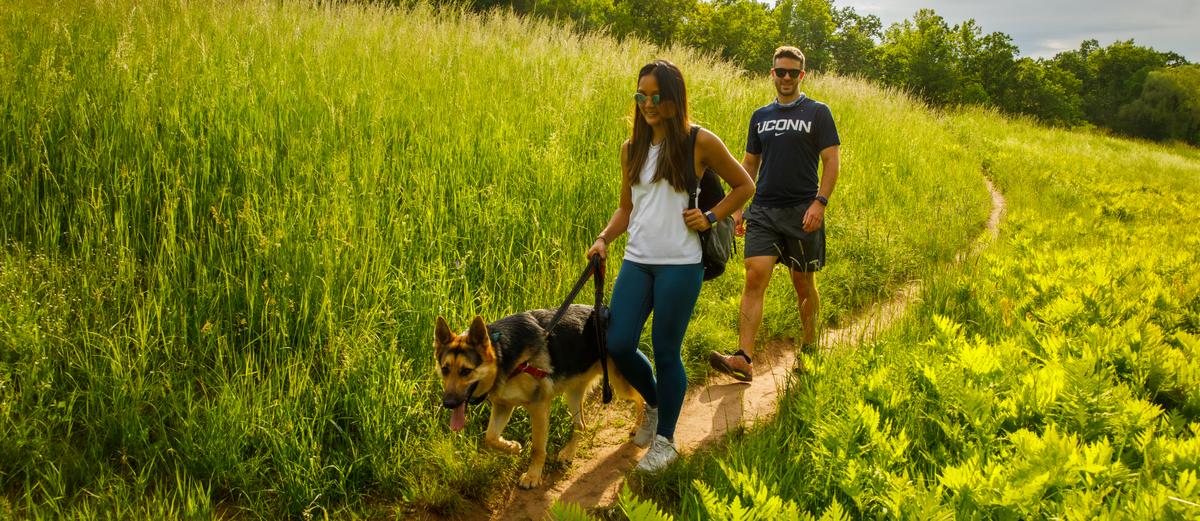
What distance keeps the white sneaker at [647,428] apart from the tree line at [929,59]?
2910 centimetres

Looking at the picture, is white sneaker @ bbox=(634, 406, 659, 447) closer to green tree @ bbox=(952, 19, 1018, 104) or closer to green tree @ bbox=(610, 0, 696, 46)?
green tree @ bbox=(610, 0, 696, 46)

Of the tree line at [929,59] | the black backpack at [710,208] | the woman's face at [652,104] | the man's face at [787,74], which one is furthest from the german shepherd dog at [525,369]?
the tree line at [929,59]

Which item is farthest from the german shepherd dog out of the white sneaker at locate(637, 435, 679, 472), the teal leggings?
the white sneaker at locate(637, 435, 679, 472)

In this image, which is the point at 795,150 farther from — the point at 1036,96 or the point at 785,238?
the point at 1036,96

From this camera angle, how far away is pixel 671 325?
3297 mm

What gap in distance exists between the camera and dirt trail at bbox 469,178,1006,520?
3299 millimetres

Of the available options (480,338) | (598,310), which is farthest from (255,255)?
(598,310)

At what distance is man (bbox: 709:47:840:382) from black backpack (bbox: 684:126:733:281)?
4.01ft

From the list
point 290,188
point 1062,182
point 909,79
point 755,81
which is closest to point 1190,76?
point 909,79

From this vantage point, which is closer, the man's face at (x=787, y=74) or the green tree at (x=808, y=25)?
the man's face at (x=787, y=74)

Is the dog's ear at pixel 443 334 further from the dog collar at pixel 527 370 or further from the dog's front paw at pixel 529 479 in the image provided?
the dog's front paw at pixel 529 479

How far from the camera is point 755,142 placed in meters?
4.93

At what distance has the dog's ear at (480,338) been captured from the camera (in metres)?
2.87

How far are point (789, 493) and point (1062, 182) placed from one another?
1333cm
